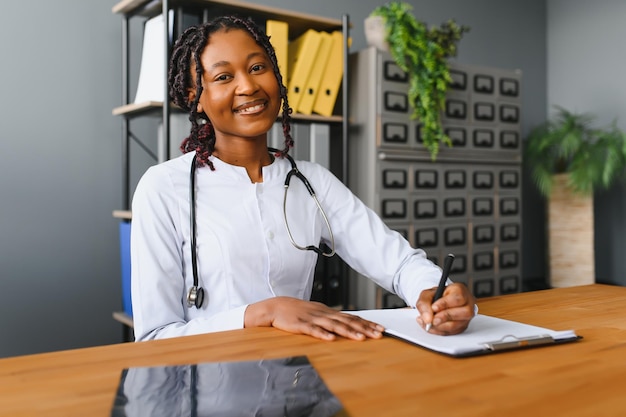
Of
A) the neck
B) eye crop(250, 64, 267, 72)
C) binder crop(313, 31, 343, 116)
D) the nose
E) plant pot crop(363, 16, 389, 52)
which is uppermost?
plant pot crop(363, 16, 389, 52)

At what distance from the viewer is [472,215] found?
334cm

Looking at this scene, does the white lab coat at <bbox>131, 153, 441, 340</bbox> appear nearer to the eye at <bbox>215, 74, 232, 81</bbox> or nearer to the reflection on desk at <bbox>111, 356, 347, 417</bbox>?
the eye at <bbox>215, 74, 232, 81</bbox>

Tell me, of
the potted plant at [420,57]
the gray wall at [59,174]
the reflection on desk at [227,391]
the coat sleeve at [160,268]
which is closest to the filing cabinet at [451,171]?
the potted plant at [420,57]

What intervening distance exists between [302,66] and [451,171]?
1.00 metres

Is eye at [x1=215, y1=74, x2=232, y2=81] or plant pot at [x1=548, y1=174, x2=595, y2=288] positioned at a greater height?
eye at [x1=215, y1=74, x2=232, y2=81]

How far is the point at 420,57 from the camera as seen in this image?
2.99 m

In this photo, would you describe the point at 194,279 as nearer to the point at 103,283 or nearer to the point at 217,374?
the point at 217,374

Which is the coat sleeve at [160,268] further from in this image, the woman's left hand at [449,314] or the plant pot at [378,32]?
the plant pot at [378,32]

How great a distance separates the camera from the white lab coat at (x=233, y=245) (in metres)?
1.21

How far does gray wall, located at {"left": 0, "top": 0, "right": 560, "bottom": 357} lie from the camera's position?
2.61m

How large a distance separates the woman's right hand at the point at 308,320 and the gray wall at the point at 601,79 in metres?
3.59

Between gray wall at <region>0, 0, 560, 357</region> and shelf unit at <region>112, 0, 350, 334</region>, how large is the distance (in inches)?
4.0

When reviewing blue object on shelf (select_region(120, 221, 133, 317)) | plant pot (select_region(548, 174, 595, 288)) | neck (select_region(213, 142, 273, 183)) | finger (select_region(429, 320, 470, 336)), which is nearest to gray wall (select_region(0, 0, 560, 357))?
blue object on shelf (select_region(120, 221, 133, 317))

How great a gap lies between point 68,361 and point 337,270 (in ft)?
6.77
